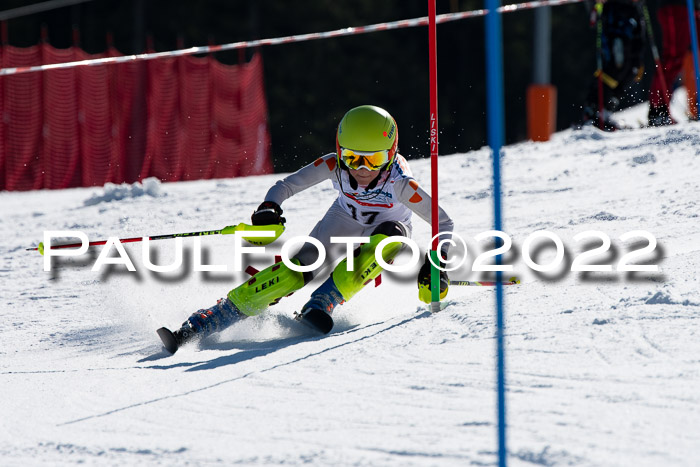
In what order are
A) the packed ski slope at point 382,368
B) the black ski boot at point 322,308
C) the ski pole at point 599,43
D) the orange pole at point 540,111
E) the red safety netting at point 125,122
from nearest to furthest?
the packed ski slope at point 382,368 → the black ski boot at point 322,308 → the ski pole at point 599,43 → the orange pole at point 540,111 → the red safety netting at point 125,122

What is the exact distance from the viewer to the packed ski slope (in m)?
3.13

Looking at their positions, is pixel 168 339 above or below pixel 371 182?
below

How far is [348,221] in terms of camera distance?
17.9 ft

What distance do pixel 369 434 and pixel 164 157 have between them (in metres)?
12.1

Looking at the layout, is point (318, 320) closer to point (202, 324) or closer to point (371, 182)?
point (202, 324)

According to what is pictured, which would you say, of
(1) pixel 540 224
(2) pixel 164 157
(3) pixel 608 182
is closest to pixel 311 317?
(1) pixel 540 224

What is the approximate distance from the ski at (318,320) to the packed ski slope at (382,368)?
8 centimetres

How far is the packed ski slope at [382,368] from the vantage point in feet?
10.3

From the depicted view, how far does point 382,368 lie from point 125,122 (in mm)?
11470

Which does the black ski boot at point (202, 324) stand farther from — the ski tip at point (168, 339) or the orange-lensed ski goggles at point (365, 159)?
the orange-lensed ski goggles at point (365, 159)

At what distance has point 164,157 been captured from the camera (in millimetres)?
14898

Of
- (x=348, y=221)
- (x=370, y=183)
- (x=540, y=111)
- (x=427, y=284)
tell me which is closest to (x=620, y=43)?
(x=540, y=111)

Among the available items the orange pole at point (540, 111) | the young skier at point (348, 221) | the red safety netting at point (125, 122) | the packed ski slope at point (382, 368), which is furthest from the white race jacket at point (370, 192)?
the red safety netting at point (125, 122)

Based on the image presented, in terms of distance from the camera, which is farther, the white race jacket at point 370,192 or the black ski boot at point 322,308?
the white race jacket at point 370,192
